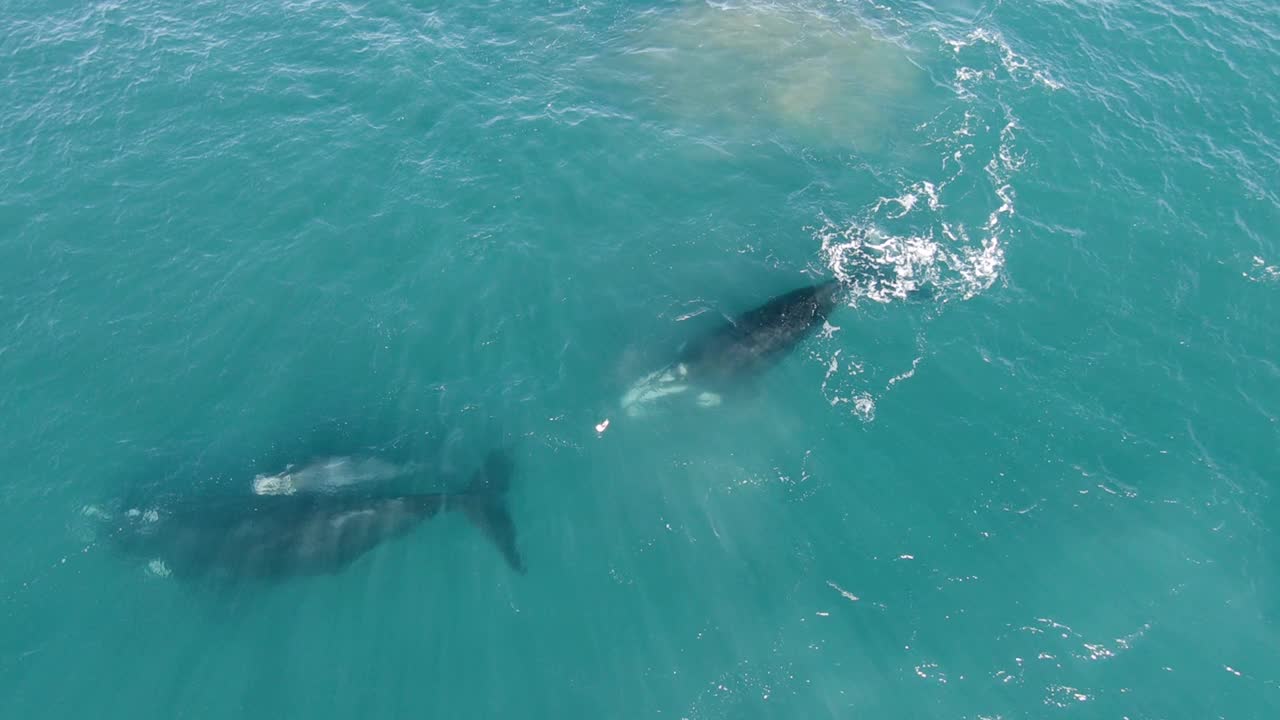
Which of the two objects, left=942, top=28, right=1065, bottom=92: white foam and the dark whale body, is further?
left=942, top=28, right=1065, bottom=92: white foam

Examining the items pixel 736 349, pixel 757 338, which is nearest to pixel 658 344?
pixel 736 349

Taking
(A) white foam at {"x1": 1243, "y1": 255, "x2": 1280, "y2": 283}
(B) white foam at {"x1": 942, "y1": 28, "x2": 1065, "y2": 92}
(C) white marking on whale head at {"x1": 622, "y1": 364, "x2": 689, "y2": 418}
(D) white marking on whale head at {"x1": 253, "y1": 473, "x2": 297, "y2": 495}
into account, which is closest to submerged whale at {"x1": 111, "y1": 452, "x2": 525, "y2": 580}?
(D) white marking on whale head at {"x1": 253, "y1": 473, "x2": 297, "y2": 495}

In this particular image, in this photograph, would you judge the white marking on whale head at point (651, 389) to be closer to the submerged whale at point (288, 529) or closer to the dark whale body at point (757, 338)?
the dark whale body at point (757, 338)

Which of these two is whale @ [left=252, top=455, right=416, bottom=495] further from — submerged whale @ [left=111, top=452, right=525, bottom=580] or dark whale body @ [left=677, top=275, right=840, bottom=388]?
dark whale body @ [left=677, top=275, right=840, bottom=388]

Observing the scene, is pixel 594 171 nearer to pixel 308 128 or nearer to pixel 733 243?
pixel 733 243

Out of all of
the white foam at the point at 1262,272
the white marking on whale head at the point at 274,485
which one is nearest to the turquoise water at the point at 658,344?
the white foam at the point at 1262,272

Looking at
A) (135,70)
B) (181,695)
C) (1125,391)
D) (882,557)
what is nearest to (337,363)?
(181,695)
